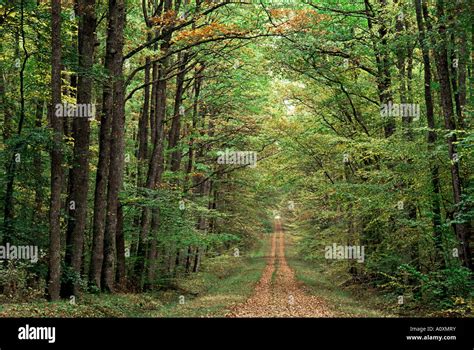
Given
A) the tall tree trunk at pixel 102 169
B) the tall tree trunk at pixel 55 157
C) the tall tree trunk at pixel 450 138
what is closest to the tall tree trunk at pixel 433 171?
the tall tree trunk at pixel 450 138

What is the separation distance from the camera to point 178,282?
23.8m

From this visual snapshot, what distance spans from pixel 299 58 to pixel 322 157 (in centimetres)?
735

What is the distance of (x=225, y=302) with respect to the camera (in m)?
17.4

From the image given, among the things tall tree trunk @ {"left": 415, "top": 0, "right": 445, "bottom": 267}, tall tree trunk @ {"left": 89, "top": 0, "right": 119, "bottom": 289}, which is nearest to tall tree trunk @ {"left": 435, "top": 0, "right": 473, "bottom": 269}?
tall tree trunk @ {"left": 415, "top": 0, "right": 445, "bottom": 267}

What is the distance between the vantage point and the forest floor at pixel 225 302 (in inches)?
455

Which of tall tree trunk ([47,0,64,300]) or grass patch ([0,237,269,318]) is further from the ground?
tall tree trunk ([47,0,64,300])

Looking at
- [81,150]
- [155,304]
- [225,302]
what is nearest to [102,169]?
[81,150]

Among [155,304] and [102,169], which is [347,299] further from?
[102,169]

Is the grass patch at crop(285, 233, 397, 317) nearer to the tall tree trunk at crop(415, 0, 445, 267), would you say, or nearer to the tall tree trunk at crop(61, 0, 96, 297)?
the tall tree trunk at crop(415, 0, 445, 267)

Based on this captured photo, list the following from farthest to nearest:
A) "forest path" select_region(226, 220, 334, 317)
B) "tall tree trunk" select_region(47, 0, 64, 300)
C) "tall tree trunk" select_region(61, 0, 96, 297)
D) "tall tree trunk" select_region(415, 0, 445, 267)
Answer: "tall tree trunk" select_region(415, 0, 445, 267), "forest path" select_region(226, 220, 334, 317), "tall tree trunk" select_region(61, 0, 96, 297), "tall tree trunk" select_region(47, 0, 64, 300)

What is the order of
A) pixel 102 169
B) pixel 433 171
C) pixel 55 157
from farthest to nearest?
pixel 102 169 < pixel 433 171 < pixel 55 157

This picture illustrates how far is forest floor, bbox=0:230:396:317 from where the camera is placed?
1155cm

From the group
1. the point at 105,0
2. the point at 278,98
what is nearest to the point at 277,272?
the point at 278,98

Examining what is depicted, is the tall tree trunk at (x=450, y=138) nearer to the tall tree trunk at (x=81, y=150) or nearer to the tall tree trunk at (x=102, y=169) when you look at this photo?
the tall tree trunk at (x=81, y=150)
